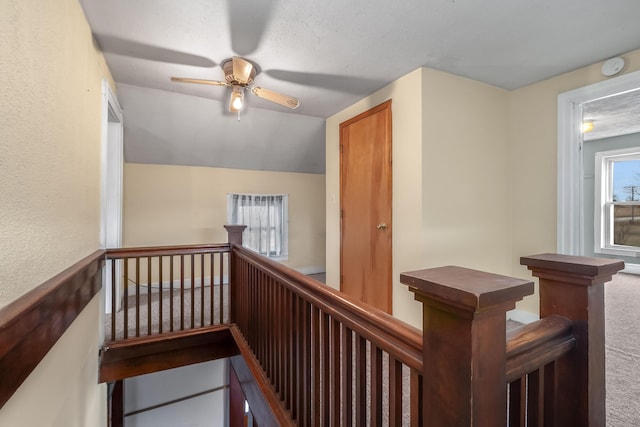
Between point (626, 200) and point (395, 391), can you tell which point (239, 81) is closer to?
point (395, 391)

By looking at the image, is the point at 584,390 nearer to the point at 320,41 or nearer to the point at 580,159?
the point at 320,41

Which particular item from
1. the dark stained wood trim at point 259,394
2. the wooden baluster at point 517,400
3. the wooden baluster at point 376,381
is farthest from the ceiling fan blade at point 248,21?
the dark stained wood trim at point 259,394

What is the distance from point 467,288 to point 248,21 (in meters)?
1.95

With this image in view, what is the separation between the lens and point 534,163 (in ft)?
8.66

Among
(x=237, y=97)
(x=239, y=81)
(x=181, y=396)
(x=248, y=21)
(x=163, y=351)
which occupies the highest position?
(x=248, y=21)

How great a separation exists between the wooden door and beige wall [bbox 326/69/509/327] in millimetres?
110

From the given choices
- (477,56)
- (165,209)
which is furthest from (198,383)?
(477,56)

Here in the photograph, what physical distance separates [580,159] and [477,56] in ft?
4.16

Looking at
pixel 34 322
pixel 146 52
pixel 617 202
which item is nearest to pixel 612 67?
pixel 146 52


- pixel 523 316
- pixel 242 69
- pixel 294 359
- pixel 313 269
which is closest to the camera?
pixel 294 359

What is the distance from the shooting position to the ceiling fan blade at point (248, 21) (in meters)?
1.66

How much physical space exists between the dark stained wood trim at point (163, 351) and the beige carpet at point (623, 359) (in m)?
2.49

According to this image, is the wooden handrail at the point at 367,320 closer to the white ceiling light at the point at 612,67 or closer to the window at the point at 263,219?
the white ceiling light at the point at 612,67

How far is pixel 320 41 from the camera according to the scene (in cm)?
201
